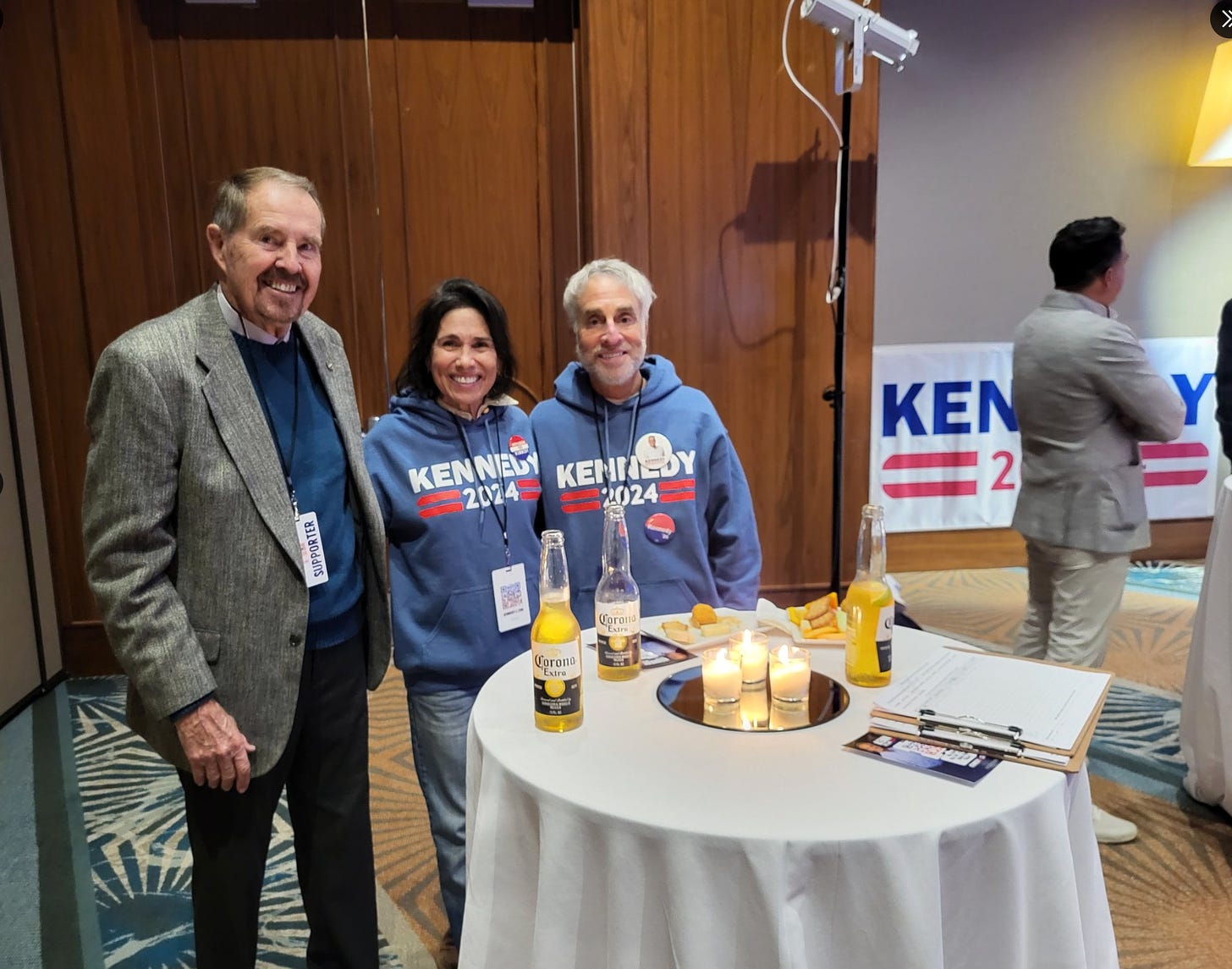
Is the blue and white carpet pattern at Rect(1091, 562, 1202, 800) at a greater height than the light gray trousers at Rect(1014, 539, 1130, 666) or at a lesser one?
lesser

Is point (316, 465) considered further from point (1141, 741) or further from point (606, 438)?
point (1141, 741)

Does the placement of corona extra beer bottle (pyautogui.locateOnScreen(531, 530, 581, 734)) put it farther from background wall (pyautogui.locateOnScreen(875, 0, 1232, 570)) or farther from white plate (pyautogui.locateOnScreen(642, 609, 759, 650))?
background wall (pyautogui.locateOnScreen(875, 0, 1232, 570))

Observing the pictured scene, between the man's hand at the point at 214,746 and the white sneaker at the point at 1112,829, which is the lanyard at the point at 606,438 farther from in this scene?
the white sneaker at the point at 1112,829

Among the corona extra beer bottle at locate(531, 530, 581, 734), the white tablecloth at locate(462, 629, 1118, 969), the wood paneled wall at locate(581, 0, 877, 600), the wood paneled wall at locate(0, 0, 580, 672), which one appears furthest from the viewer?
the wood paneled wall at locate(581, 0, 877, 600)

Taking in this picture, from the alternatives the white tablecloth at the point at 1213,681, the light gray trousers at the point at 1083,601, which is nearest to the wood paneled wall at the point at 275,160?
the light gray trousers at the point at 1083,601

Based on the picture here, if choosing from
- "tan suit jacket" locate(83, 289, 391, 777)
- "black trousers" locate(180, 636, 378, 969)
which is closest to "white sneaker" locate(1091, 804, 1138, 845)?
"black trousers" locate(180, 636, 378, 969)

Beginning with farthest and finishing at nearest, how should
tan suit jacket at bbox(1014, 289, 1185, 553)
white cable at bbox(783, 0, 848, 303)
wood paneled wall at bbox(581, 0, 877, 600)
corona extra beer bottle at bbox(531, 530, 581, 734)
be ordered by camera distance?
wood paneled wall at bbox(581, 0, 877, 600), white cable at bbox(783, 0, 848, 303), tan suit jacket at bbox(1014, 289, 1185, 553), corona extra beer bottle at bbox(531, 530, 581, 734)

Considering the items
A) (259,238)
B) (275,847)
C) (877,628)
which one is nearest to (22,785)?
(275,847)

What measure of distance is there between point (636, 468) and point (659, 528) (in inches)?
5.3

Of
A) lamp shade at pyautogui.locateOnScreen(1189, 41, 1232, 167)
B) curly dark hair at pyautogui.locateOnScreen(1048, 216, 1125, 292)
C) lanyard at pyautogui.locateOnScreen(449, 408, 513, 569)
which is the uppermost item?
lamp shade at pyautogui.locateOnScreen(1189, 41, 1232, 167)

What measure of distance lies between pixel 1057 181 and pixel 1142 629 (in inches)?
Answer: 97.6

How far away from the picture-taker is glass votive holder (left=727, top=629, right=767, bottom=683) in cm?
134

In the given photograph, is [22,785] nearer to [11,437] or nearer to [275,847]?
[275,847]

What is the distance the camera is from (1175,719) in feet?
10.2
